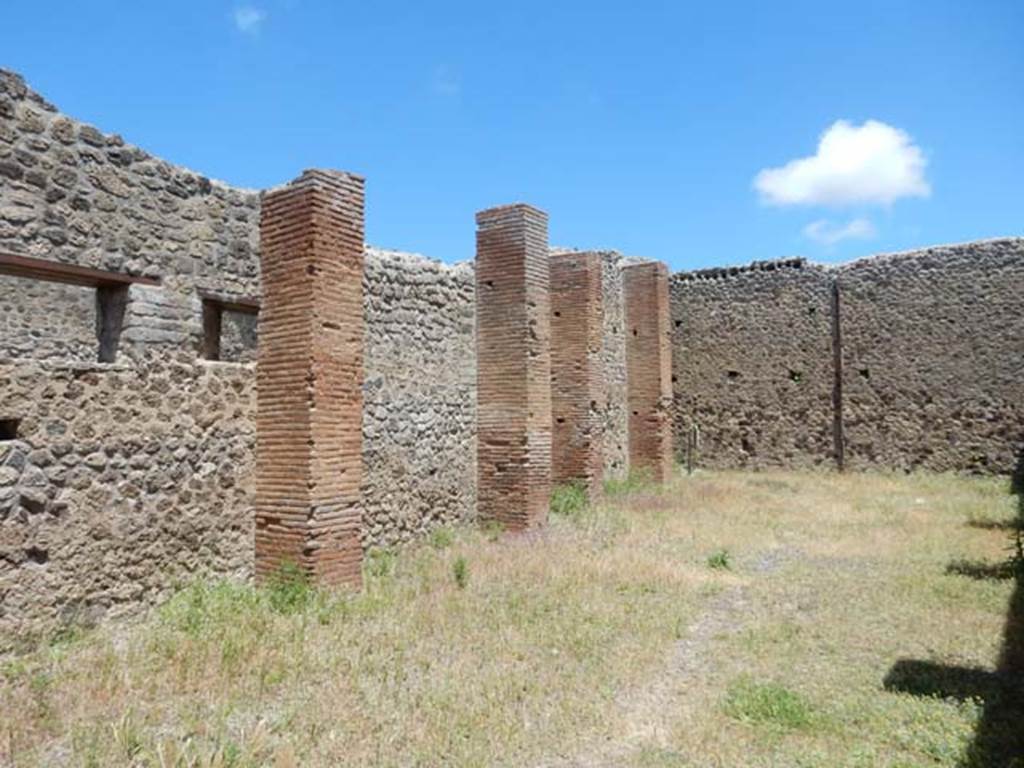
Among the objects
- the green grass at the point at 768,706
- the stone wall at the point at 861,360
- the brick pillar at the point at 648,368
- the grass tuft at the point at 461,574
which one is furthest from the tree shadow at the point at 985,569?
the stone wall at the point at 861,360

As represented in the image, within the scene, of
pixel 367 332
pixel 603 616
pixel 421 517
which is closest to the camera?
pixel 603 616

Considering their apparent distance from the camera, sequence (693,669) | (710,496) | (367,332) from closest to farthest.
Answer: (693,669)
(367,332)
(710,496)

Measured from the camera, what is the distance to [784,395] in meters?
17.2

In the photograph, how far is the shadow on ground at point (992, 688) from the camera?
3.96 meters

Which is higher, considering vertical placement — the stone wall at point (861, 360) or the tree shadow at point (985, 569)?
the stone wall at point (861, 360)

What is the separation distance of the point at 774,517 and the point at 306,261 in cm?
791

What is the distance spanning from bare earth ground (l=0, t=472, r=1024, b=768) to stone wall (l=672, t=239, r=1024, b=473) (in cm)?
753

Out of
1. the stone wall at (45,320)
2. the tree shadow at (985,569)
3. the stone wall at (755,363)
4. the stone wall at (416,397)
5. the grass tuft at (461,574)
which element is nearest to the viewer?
the grass tuft at (461,574)

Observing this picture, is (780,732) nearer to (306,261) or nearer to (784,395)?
(306,261)

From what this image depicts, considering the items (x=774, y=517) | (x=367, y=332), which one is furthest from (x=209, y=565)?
(x=774, y=517)

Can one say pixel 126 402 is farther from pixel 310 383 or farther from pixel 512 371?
pixel 512 371

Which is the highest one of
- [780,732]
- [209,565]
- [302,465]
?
[302,465]

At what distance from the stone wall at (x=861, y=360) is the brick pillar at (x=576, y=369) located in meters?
5.75

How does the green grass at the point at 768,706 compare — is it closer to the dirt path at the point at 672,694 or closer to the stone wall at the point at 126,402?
the dirt path at the point at 672,694
